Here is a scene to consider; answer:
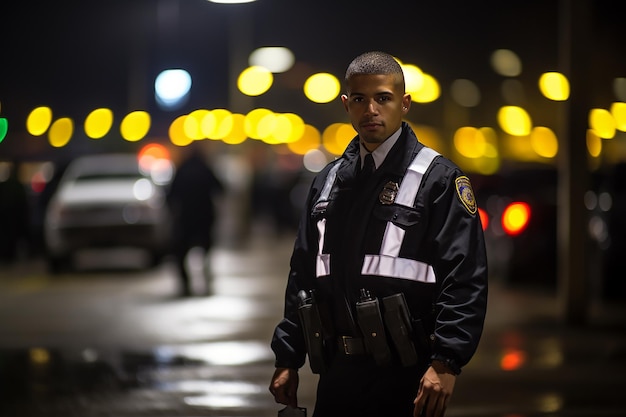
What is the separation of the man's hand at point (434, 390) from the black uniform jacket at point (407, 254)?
1.7 inches

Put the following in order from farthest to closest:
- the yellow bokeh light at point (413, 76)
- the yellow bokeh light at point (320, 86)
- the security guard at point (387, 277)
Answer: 1. the yellow bokeh light at point (320, 86)
2. the yellow bokeh light at point (413, 76)
3. the security guard at point (387, 277)

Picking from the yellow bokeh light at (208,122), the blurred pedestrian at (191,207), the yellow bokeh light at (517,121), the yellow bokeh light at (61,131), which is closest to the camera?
the blurred pedestrian at (191,207)

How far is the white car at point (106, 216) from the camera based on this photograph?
2091 centimetres

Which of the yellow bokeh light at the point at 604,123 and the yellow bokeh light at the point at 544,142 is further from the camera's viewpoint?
the yellow bokeh light at the point at 544,142

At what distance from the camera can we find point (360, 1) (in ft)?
107

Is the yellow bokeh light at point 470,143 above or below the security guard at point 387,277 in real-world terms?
above

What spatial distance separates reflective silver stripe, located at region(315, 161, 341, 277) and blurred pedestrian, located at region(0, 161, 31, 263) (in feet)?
65.3

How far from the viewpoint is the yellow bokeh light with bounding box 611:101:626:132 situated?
34156 mm

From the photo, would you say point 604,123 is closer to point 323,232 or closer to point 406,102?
point 406,102

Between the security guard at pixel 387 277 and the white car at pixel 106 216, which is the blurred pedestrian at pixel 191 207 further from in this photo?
the security guard at pixel 387 277

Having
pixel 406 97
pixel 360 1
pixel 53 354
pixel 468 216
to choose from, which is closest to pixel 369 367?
pixel 468 216

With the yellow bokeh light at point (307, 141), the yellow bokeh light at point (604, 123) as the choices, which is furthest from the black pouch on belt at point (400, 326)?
the yellow bokeh light at point (307, 141)

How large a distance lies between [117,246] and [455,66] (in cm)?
2426

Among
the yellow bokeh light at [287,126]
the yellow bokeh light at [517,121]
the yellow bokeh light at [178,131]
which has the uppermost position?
the yellow bokeh light at [287,126]
